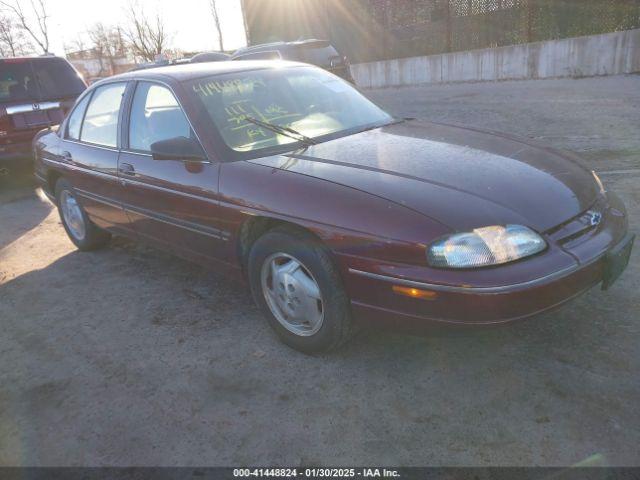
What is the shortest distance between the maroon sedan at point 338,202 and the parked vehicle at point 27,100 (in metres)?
4.20

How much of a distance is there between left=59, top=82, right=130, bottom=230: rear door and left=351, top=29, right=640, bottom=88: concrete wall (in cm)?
1135

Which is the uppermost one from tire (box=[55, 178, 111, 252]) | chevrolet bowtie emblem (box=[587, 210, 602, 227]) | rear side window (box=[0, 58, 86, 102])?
rear side window (box=[0, 58, 86, 102])

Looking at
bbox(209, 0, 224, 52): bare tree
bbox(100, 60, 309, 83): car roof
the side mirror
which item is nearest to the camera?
the side mirror

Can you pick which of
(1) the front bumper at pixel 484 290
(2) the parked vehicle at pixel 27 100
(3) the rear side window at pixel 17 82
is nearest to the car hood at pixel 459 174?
(1) the front bumper at pixel 484 290

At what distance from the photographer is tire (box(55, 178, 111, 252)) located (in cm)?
470

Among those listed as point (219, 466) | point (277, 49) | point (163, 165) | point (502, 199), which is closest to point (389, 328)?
point (502, 199)

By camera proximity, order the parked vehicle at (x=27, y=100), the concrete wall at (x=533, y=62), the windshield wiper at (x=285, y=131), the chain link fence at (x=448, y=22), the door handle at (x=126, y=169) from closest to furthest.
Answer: the windshield wiper at (x=285, y=131) → the door handle at (x=126, y=169) → the parked vehicle at (x=27, y=100) → the concrete wall at (x=533, y=62) → the chain link fence at (x=448, y=22)

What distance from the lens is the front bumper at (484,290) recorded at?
216cm

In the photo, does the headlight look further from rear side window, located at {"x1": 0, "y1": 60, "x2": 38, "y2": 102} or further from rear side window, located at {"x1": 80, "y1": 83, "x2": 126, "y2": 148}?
rear side window, located at {"x1": 0, "y1": 60, "x2": 38, "y2": 102}

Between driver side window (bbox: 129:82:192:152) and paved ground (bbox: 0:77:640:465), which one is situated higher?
driver side window (bbox: 129:82:192:152)

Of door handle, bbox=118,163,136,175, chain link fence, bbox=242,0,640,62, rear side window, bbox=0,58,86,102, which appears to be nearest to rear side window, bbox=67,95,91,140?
door handle, bbox=118,163,136,175

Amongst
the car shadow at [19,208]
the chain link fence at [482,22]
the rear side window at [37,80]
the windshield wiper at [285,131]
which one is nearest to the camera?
the windshield wiper at [285,131]

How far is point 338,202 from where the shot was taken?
96.4 inches

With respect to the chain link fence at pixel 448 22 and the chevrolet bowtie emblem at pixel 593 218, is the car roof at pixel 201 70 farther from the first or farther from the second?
the chain link fence at pixel 448 22
